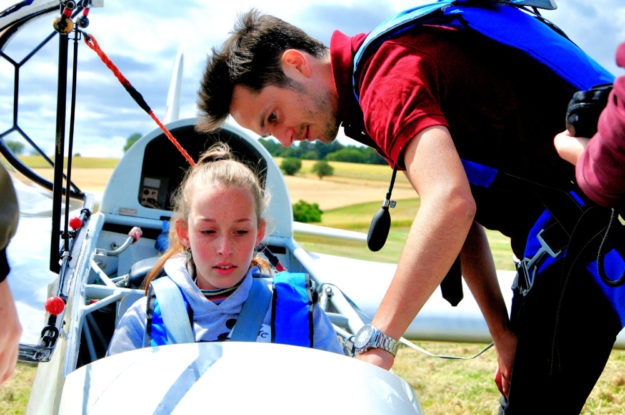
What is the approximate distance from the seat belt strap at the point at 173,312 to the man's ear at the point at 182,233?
31cm

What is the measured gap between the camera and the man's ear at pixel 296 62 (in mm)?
1714

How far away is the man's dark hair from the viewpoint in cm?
178

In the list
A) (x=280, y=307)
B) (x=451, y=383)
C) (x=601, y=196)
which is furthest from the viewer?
(x=451, y=383)

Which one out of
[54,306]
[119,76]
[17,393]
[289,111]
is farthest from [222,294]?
[17,393]

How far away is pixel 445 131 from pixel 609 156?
369 mm

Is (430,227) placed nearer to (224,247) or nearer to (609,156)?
(609,156)

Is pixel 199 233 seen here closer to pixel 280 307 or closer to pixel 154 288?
pixel 154 288

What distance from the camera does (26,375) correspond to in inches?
160

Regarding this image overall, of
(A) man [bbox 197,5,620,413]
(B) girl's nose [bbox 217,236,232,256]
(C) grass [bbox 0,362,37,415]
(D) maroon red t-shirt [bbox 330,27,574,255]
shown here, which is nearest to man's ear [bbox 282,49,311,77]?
(A) man [bbox 197,5,620,413]

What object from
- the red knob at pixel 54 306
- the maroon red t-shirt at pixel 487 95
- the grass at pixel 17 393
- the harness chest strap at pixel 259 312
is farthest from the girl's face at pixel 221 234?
the grass at pixel 17 393

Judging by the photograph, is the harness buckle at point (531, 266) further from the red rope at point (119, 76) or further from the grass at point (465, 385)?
the grass at point (465, 385)

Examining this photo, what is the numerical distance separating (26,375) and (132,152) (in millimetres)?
1866

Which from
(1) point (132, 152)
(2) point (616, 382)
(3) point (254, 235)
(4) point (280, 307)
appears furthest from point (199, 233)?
(2) point (616, 382)

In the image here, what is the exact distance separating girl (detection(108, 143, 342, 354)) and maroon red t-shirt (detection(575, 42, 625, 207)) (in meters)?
1.00
